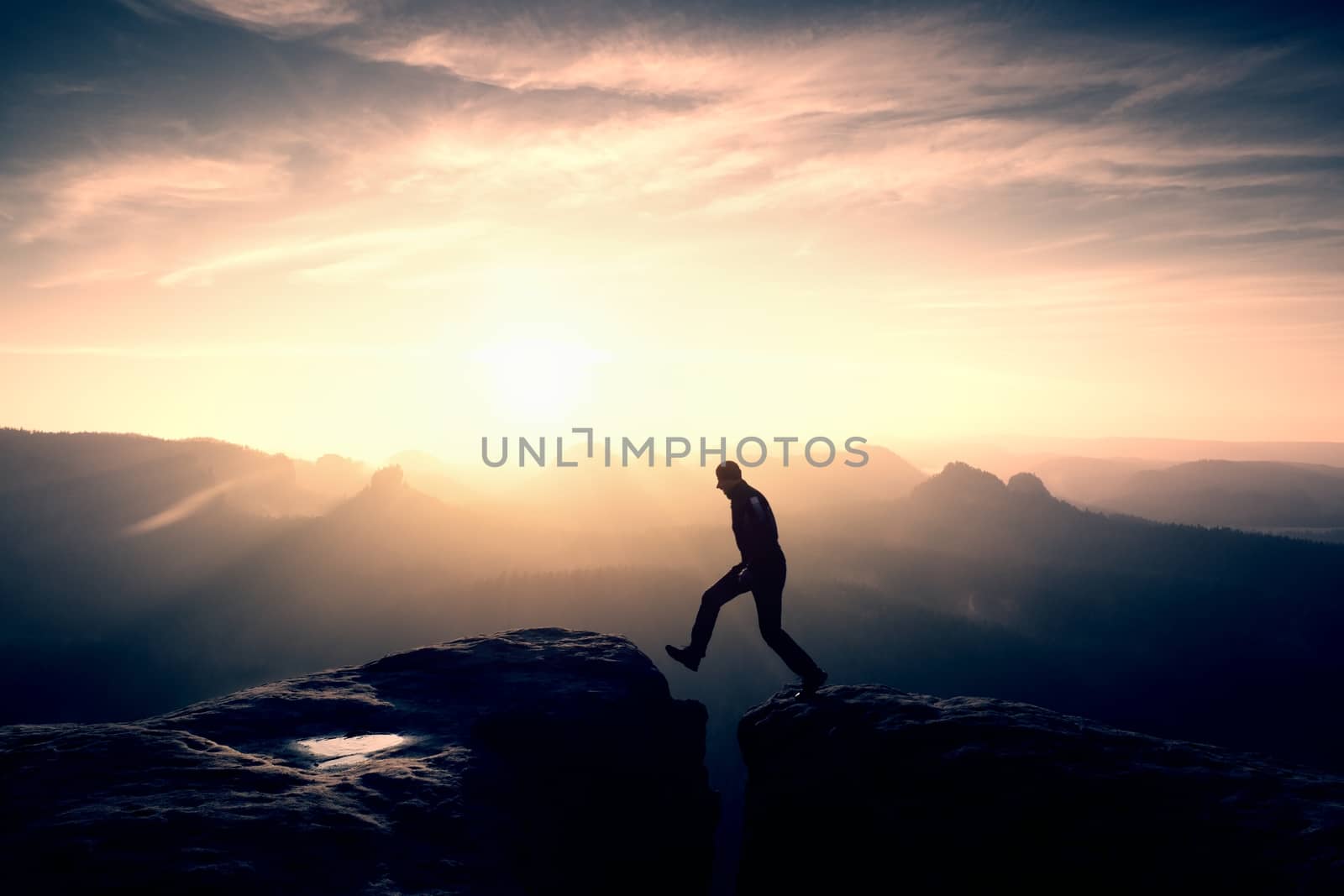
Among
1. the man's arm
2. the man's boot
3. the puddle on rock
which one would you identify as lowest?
the puddle on rock

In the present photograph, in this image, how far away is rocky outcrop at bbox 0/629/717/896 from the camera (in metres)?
6.93

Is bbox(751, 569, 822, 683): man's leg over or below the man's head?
below

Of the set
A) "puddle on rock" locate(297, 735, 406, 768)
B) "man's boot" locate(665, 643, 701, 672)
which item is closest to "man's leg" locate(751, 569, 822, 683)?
"man's boot" locate(665, 643, 701, 672)

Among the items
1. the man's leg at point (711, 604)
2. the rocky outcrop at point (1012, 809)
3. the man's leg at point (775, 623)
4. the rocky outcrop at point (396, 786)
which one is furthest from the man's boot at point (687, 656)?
the rocky outcrop at point (1012, 809)

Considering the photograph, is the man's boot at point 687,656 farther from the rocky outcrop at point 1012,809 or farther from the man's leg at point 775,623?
the rocky outcrop at point 1012,809

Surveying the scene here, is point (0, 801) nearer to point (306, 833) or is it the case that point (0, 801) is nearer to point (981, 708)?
point (306, 833)

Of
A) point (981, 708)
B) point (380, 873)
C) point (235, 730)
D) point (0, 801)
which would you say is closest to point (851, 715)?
point (981, 708)

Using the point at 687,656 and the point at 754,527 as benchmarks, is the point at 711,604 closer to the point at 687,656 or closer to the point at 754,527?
the point at 687,656

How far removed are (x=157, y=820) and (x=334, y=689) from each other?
20.9 feet

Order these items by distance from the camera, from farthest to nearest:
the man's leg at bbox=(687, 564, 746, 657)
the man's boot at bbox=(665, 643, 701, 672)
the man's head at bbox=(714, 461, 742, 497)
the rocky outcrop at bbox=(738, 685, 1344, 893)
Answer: the man's boot at bbox=(665, 643, 701, 672) < the man's leg at bbox=(687, 564, 746, 657) < the man's head at bbox=(714, 461, 742, 497) < the rocky outcrop at bbox=(738, 685, 1344, 893)

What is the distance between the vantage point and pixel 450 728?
39.2ft

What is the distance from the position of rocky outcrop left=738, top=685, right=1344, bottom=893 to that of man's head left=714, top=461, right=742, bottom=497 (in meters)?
4.34

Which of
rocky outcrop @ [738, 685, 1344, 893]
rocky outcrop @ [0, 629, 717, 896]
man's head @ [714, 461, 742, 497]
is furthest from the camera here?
man's head @ [714, 461, 742, 497]

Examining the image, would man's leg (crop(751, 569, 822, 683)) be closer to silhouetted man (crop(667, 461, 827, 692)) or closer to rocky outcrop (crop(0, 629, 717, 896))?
silhouetted man (crop(667, 461, 827, 692))
